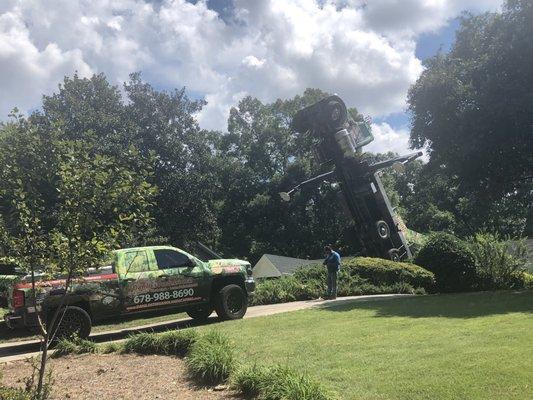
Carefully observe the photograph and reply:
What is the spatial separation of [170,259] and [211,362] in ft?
18.7

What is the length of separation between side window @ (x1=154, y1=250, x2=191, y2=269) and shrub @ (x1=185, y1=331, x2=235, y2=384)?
4.63m

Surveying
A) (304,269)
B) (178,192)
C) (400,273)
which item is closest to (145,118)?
(178,192)

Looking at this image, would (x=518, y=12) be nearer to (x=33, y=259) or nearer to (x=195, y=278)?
(x=195, y=278)

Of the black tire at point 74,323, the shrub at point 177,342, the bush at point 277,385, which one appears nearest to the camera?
the bush at point 277,385

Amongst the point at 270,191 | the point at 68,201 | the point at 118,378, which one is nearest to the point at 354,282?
the point at 118,378

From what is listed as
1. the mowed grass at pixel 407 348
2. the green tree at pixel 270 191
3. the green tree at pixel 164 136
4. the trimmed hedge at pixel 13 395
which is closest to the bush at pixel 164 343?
the mowed grass at pixel 407 348

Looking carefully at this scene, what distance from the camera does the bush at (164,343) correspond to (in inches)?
318

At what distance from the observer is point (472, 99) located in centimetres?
1753

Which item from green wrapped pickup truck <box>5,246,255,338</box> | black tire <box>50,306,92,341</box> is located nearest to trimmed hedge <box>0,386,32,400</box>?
green wrapped pickup truck <box>5,246,255,338</box>

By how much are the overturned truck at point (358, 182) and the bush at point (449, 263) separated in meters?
4.51

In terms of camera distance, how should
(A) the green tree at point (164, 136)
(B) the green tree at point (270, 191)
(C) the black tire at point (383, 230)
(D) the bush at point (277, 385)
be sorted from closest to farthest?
(D) the bush at point (277, 385) → (C) the black tire at point (383, 230) → (A) the green tree at point (164, 136) → (B) the green tree at point (270, 191)

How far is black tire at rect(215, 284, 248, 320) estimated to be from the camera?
12.1 metres

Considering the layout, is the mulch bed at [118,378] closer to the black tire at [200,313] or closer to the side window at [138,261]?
the side window at [138,261]

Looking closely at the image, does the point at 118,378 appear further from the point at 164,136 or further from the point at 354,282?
the point at 164,136
